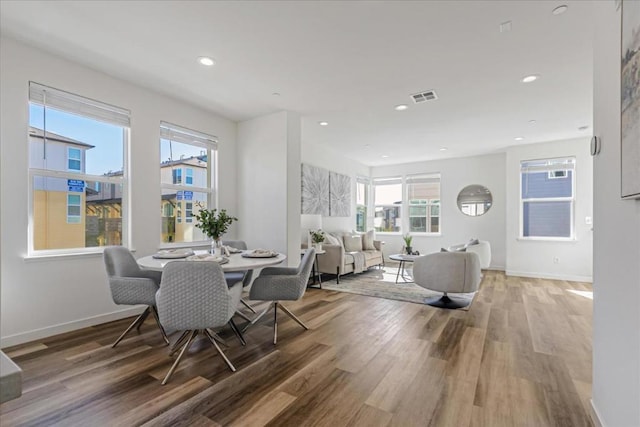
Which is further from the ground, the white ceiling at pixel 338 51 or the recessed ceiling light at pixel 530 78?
the white ceiling at pixel 338 51

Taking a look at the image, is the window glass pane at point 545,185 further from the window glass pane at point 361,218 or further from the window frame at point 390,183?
the window glass pane at point 361,218

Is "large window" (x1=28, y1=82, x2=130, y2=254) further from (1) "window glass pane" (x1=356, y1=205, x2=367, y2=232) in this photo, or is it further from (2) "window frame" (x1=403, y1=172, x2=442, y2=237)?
(2) "window frame" (x1=403, y1=172, x2=442, y2=237)

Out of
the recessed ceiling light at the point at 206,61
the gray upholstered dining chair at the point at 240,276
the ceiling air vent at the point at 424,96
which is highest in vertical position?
the recessed ceiling light at the point at 206,61

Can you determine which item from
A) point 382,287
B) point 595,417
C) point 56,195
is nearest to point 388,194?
point 382,287

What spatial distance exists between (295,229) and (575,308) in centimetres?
384

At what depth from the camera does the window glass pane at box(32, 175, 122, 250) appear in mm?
2832

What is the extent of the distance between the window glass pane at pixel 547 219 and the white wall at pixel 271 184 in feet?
16.1

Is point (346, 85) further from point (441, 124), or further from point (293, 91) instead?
point (441, 124)

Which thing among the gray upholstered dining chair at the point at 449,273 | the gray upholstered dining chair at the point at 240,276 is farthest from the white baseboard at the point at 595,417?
→ the gray upholstered dining chair at the point at 240,276

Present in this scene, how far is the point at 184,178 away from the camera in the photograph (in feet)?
13.5

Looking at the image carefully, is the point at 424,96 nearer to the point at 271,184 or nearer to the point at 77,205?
the point at 271,184

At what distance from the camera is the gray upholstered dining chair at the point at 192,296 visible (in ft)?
6.57

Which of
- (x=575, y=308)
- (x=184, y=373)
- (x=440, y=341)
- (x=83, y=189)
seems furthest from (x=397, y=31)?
(x=575, y=308)

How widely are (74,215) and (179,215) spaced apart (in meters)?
1.17
